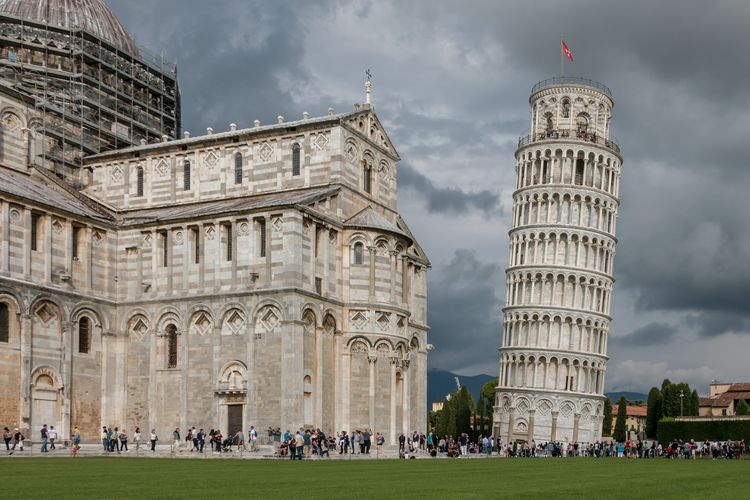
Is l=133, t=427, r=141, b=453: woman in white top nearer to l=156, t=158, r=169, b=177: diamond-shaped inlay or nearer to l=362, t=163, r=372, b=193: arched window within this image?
l=156, t=158, r=169, b=177: diamond-shaped inlay

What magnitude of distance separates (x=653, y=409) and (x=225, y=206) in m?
68.8

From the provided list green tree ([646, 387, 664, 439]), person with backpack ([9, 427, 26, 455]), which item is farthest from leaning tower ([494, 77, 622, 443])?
person with backpack ([9, 427, 26, 455])

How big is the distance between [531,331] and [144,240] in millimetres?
47454

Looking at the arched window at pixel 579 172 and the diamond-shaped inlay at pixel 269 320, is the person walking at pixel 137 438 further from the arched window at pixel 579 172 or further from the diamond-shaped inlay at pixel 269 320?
the arched window at pixel 579 172

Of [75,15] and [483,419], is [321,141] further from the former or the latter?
[483,419]

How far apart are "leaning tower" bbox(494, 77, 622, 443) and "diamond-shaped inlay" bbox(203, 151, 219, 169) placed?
42955 millimetres

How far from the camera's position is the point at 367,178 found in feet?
184

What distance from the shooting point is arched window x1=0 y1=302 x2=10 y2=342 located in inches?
1768

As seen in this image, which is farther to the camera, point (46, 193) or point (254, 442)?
point (46, 193)

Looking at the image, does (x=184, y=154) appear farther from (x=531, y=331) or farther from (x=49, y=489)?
(x=531, y=331)

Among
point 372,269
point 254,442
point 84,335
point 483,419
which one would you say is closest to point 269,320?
point 254,442

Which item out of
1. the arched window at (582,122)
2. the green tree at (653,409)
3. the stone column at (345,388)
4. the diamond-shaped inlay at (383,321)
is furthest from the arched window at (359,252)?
the green tree at (653,409)

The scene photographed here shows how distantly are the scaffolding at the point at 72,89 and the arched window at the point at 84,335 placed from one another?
10.5 m

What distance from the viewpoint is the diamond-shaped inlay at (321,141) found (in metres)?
53.1
